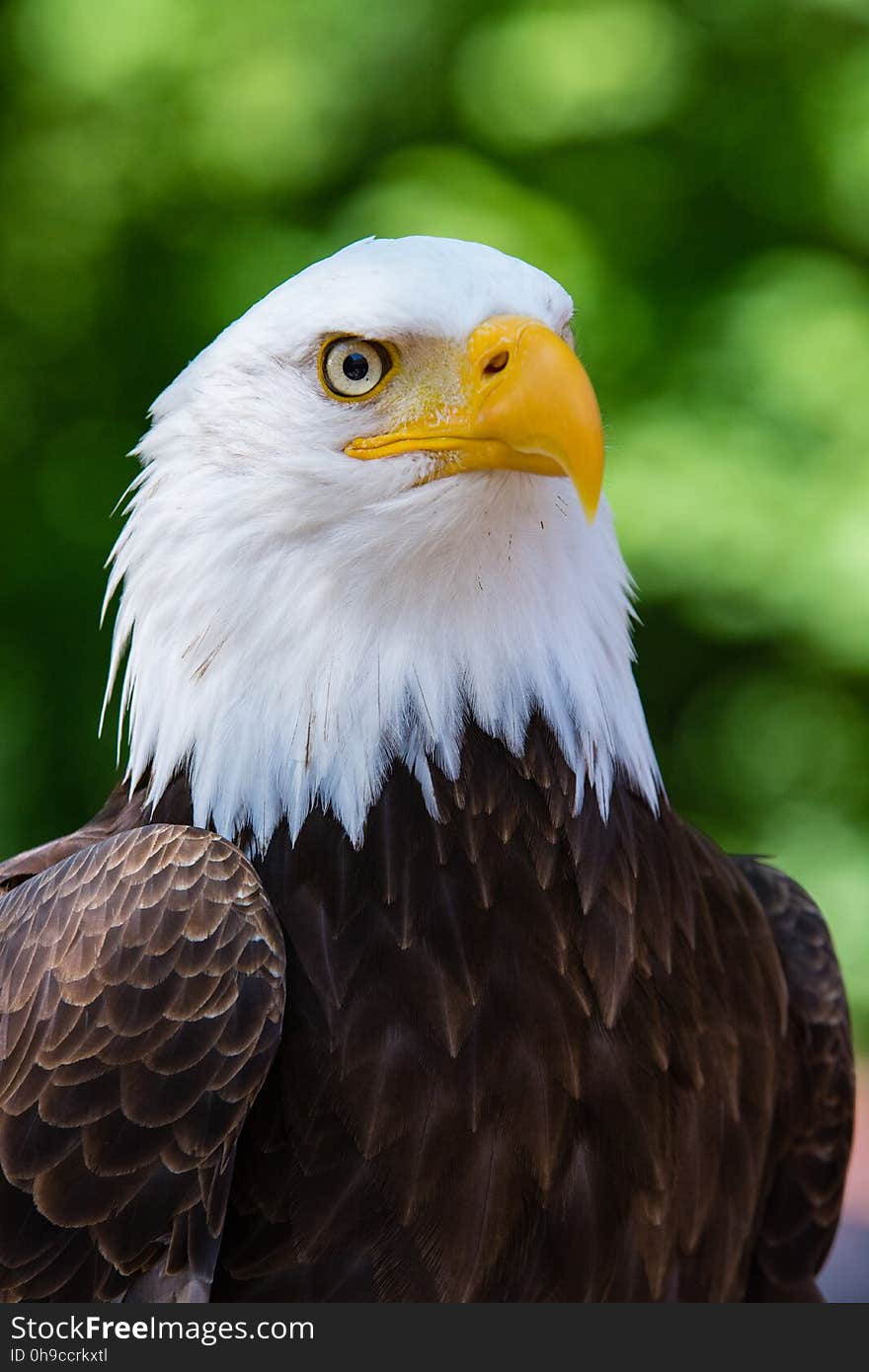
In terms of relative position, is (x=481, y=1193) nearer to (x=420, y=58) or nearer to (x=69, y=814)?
(x=69, y=814)

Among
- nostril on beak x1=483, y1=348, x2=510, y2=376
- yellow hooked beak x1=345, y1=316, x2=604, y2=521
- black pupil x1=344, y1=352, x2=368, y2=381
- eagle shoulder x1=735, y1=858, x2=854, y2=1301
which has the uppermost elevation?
black pupil x1=344, y1=352, x2=368, y2=381

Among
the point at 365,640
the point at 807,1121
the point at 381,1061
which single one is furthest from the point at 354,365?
the point at 807,1121

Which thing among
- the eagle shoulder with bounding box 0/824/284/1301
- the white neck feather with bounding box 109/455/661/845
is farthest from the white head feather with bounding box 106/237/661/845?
the eagle shoulder with bounding box 0/824/284/1301

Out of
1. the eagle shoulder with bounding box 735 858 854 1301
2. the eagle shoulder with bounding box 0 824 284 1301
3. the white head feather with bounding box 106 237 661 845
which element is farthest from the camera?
the eagle shoulder with bounding box 735 858 854 1301

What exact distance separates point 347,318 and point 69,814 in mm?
2886

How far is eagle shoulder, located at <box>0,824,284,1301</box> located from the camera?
1.77 metres

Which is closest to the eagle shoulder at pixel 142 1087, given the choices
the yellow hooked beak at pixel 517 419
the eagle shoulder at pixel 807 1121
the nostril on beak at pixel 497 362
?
the yellow hooked beak at pixel 517 419

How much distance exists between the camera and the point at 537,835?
197 centimetres

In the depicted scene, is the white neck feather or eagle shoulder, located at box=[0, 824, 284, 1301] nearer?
eagle shoulder, located at box=[0, 824, 284, 1301]

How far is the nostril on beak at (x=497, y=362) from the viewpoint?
1838 millimetres

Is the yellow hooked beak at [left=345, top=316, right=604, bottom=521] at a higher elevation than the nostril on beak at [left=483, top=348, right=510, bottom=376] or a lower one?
lower

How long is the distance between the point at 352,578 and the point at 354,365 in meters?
0.27

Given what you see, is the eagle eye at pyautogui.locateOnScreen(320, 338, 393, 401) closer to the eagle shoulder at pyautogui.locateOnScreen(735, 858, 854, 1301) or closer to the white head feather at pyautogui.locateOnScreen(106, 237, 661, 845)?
the white head feather at pyautogui.locateOnScreen(106, 237, 661, 845)

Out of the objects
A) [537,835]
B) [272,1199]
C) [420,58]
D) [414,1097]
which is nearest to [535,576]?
[537,835]
